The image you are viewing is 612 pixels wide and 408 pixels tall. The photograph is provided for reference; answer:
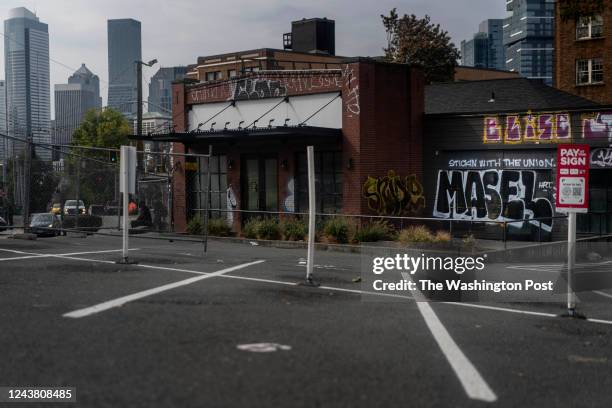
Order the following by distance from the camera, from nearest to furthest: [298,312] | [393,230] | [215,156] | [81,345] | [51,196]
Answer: [81,345]
[298,312]
[51,196]
[393,230]
[215,156]

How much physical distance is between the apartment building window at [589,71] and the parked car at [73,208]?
38102 mm

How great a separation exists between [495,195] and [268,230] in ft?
26.1

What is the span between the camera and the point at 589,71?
49031mm

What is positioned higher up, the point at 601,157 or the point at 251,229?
the point at 601,157

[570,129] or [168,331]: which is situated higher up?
[570,129]

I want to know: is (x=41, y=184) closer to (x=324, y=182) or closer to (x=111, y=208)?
(x=111, y=208)

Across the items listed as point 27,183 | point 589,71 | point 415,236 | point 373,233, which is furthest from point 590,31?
point 27,183

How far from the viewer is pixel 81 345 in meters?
6.81

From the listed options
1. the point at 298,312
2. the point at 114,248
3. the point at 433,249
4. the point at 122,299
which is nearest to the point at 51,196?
the point at 114,248

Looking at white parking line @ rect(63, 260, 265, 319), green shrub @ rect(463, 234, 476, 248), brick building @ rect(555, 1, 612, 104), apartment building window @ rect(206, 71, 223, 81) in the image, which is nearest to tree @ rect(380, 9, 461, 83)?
brick building @ rect(555, 1, 612, 104)

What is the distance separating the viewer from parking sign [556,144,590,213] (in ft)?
33.9

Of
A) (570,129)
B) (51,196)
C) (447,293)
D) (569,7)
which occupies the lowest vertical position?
(447,293)

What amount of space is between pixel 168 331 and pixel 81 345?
93 cm

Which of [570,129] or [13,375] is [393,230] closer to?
[570,129]
